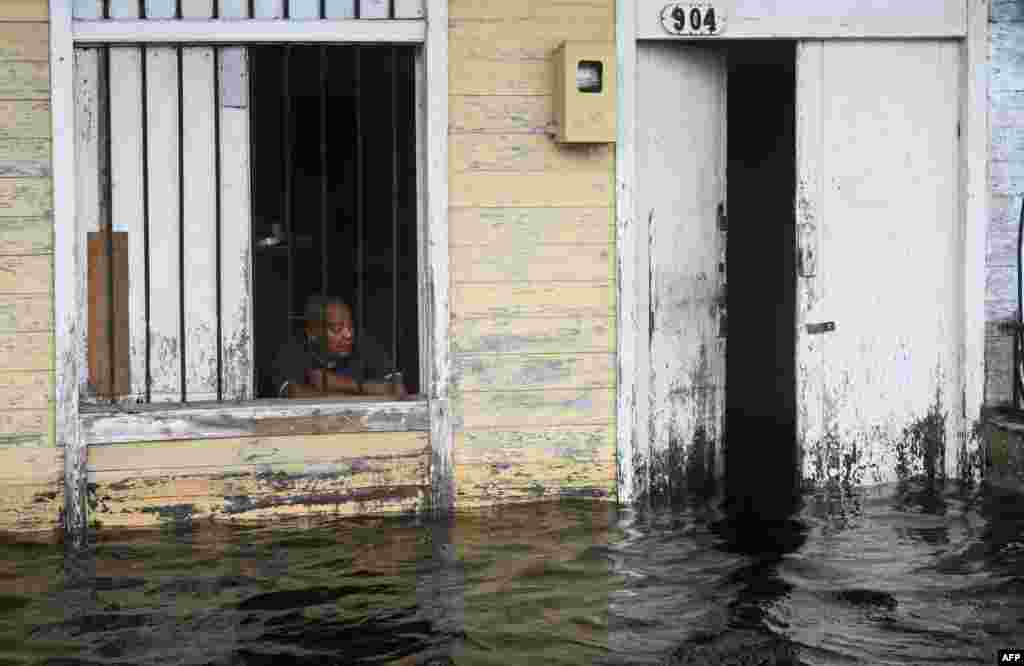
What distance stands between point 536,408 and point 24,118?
266 centimetres

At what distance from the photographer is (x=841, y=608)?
608 centimetres

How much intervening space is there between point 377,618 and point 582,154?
8.92ft

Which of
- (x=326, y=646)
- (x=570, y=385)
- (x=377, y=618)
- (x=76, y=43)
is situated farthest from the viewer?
(x=570, y=385)

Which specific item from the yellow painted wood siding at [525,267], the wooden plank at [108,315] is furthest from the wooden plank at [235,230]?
the yellow painted wood siding at [525,267]

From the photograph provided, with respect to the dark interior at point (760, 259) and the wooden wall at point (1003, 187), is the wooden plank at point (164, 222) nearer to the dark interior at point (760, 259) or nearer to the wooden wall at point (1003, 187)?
the dark interior at point (760, 259)

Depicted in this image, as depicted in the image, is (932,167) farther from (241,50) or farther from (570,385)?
(241,50)

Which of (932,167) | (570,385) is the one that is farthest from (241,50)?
(932,167)

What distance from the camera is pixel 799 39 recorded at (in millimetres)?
7938

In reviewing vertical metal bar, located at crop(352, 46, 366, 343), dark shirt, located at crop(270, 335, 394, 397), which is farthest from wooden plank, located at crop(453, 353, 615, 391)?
vertical metal bar, located at crop(352, 46, 366, 343)

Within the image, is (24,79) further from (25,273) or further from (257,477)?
(257,477)

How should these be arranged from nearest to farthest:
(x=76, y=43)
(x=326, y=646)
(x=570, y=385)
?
(x=326, y=646), (x=76, y=43), (x=570, y=385)

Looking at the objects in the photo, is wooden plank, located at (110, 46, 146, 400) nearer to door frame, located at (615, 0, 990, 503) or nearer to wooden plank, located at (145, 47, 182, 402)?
wooden plank, located at (145, 47, 182, 402)

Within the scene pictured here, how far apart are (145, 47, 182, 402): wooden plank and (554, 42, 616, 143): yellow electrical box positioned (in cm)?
176

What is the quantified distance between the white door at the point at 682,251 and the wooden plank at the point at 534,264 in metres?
0.31
